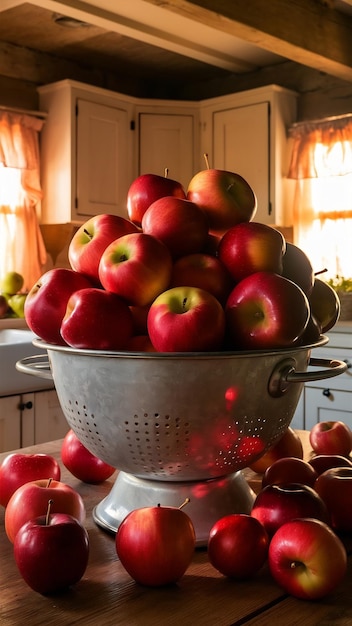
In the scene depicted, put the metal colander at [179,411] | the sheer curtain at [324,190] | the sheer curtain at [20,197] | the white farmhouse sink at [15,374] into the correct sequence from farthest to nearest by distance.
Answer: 1. the sheer curtain at [324,190]
2. the sheer curtain at [20,197]
3. the white farmhouse sink at [15,374]
4. the metal colander at [179,411]

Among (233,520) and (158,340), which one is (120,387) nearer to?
(158,340)

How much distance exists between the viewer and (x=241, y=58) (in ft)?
12.7

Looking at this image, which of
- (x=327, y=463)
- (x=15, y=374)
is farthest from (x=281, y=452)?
(x=15, y=374)

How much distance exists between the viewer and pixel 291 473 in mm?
860

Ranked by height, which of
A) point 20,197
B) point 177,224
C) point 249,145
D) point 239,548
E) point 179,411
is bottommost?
point 239,548

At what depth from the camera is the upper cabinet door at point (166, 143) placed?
3960mm

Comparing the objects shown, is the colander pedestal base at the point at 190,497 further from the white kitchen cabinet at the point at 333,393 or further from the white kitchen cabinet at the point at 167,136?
the white kitchen cabinet at the point at 167,136

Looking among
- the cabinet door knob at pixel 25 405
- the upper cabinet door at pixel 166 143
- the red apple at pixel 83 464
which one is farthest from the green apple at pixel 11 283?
the red apple at pixel 83 464

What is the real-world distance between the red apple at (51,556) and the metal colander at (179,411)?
0.13 m

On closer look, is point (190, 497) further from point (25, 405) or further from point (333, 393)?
point (333, 393)

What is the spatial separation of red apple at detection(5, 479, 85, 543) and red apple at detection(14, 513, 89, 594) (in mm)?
74

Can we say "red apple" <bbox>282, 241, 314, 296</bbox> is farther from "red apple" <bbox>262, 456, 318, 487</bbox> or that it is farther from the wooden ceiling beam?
the wooden ceiling beam

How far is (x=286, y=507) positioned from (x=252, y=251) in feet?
0.94

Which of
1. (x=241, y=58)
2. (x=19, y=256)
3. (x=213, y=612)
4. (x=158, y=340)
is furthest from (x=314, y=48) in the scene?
(x=213, y=612)
